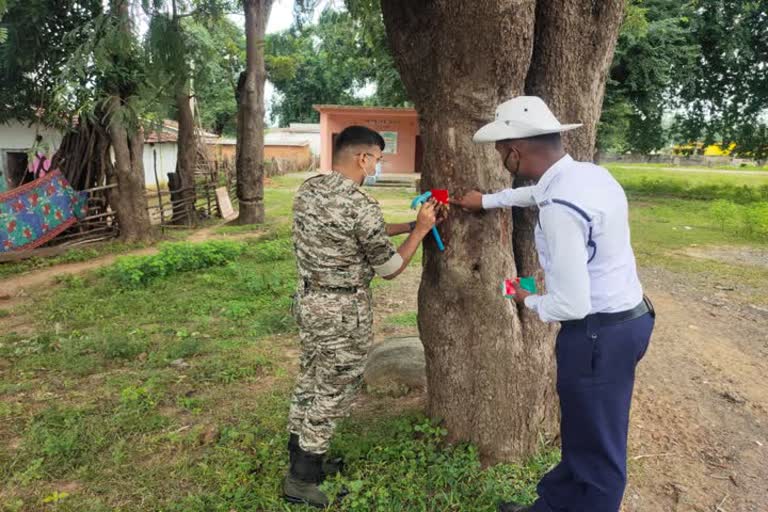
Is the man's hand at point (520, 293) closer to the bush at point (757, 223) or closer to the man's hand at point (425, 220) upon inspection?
the man's hand at point (425, 220)

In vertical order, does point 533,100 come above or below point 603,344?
above

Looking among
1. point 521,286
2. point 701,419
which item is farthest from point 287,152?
point 521,286

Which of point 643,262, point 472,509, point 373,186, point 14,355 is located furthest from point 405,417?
point 373,186

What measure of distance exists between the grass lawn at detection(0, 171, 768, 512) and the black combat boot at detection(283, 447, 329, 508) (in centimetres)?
9

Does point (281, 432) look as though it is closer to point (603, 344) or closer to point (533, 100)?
point (603, 344)

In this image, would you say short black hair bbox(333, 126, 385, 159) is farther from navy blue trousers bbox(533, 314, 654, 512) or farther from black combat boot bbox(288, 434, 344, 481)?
black combat boot bbox(288, 434, 344, 481)

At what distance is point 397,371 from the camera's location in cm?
418

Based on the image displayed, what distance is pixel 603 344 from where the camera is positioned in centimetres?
210

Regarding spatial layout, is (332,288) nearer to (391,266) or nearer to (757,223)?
(391,266)

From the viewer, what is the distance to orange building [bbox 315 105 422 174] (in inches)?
945

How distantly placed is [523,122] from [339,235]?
102 cm

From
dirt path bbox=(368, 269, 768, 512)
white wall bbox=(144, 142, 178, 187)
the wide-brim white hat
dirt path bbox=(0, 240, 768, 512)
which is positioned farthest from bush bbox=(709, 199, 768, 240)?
white wall bbox=(144, 142, 178, 187)

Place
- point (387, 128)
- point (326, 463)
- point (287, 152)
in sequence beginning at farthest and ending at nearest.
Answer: point (287, 152), point (387, 128), point (326, 463)

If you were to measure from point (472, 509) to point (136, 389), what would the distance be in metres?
2.81
